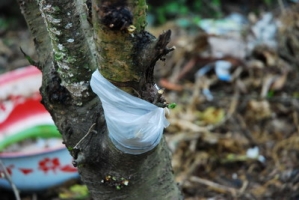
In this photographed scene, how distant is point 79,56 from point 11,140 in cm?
104

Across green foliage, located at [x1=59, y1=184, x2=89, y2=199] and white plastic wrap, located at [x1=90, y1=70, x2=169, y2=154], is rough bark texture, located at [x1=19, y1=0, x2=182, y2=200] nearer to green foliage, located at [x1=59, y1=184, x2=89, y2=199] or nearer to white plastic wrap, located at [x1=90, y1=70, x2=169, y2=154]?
white plastic wrap, located at [x1=90, y1=70, x2=169, y2=154]

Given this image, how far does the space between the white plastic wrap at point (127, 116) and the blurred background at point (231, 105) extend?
71 centimetres

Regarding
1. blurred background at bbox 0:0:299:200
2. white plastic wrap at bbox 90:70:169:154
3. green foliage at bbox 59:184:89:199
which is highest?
white plastic wrap at bbox 90:70:169:154

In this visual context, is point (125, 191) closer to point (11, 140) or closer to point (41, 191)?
point (41, 191)

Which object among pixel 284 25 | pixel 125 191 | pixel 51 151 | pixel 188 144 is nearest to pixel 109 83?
pixel 125 191

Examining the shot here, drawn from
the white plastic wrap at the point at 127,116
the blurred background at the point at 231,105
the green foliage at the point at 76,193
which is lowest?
the blurred background at the point at 231,105

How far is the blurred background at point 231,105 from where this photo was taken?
1559 millimetres

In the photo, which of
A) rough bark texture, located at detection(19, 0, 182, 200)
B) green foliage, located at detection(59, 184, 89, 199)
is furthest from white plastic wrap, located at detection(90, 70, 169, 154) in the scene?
green foliage, located at detection(59, 184, 89, 199)

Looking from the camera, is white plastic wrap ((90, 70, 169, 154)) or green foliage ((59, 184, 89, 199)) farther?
green foliage ((59, 184, 89, 199))

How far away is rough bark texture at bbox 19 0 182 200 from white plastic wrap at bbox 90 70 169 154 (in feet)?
0.05

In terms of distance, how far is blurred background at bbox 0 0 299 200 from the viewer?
61.4 inches

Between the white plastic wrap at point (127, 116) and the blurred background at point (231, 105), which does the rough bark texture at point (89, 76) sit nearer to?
the white plastic wrap at point (127, 116)

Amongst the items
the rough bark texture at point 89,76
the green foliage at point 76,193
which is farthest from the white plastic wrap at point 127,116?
the green foliage at point 76,193

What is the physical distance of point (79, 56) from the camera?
0.83m
